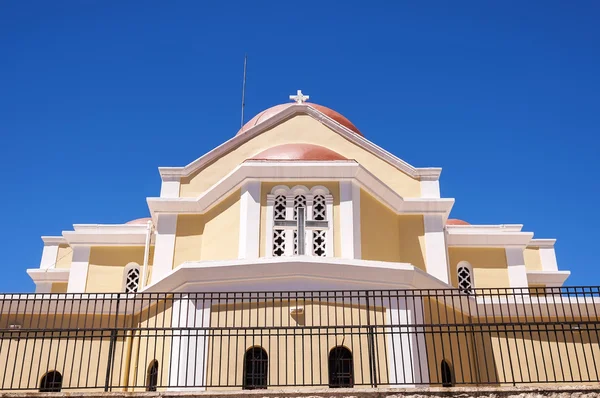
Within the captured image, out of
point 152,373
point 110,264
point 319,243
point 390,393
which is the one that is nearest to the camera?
point 390,393

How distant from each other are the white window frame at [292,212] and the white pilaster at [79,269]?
6.49 metres

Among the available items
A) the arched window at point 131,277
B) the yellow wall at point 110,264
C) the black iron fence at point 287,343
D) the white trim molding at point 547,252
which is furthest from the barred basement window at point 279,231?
the white trim molding at point 547,252

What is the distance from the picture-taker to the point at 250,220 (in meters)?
16.1

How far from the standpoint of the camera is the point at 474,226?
20.2 metres

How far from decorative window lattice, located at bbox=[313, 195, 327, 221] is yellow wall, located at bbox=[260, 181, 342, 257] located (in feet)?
0.81

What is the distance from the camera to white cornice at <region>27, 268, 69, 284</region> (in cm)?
2227

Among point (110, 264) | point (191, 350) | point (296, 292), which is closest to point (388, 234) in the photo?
point (191, 350)

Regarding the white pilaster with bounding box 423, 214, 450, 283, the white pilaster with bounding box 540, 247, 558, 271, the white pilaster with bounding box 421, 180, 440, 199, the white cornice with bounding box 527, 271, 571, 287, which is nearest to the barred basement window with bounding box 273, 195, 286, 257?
the white pilaster with bounding box 423, 214, 450, 283

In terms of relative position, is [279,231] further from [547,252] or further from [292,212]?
[547,252]

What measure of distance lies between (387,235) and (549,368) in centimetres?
493

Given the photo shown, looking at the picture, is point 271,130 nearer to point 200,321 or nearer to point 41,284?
point 200,321

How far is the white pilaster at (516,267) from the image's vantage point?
1927 cm

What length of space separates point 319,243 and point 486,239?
20.3ft

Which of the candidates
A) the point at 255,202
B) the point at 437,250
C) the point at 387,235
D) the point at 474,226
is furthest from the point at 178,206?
the point at 474,226
